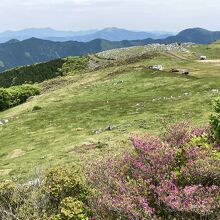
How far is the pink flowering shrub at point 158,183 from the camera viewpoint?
16.5 metres

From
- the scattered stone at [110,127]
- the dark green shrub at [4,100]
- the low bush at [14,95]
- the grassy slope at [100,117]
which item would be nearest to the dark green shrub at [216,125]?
the grassy slope at [100,117]

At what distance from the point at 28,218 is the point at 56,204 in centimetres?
193

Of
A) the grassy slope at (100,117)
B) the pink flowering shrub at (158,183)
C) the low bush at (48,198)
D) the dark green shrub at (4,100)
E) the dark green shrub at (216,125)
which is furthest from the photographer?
the dark green shrub at (4,100)

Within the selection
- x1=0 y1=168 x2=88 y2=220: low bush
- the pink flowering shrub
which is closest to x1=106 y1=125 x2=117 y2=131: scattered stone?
x1=0 y1=168 x2=88 y2=220: low bush

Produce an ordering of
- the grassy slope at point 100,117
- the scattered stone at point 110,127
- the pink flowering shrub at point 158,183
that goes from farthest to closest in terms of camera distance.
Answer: the scattered stone at point 110,127
the grassy slope at point 100,117
the pink flowering shrub at point 158,183

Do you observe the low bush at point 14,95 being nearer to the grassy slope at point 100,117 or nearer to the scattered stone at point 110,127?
the grassy slope at point 100,117

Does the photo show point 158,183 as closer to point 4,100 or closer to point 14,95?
point 4,100

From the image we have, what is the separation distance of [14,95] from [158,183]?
4385 inches

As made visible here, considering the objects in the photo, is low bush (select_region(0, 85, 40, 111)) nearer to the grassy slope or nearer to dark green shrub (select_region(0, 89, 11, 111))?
dark green shrub (select_region(0, 89, 11, 111))

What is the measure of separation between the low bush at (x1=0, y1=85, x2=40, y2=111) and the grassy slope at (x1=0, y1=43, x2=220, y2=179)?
951 inches

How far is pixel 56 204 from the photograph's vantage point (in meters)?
21.2

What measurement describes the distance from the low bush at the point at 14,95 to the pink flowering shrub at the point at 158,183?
320 feet

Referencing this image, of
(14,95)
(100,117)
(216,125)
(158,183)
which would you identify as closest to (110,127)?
(100,117)

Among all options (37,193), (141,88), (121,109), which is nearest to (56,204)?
(37,193)
